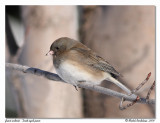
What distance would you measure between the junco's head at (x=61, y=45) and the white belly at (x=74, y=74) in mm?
59

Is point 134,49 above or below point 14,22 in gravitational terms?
below

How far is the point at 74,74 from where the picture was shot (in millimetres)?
1243

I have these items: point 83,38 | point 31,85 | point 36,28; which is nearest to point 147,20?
point 83,38

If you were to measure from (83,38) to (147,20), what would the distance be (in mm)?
650

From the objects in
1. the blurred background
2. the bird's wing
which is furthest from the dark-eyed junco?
the blurred background

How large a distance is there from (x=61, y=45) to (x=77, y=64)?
0.34 ft

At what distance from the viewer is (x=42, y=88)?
2.38 m

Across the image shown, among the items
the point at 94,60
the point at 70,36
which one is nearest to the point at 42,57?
the point at 70,36

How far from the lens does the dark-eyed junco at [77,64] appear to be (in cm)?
124

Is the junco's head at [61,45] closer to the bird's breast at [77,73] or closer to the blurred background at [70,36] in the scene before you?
the bird's breast at [77,73]

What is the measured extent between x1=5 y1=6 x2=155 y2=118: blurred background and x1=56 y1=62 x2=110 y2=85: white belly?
980 millimetres

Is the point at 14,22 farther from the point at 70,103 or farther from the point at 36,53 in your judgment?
the point at 70,103

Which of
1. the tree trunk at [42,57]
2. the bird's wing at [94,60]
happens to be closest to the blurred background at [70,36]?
the tree trunk at [42,57]

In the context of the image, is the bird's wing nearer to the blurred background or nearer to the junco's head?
the junco's head
